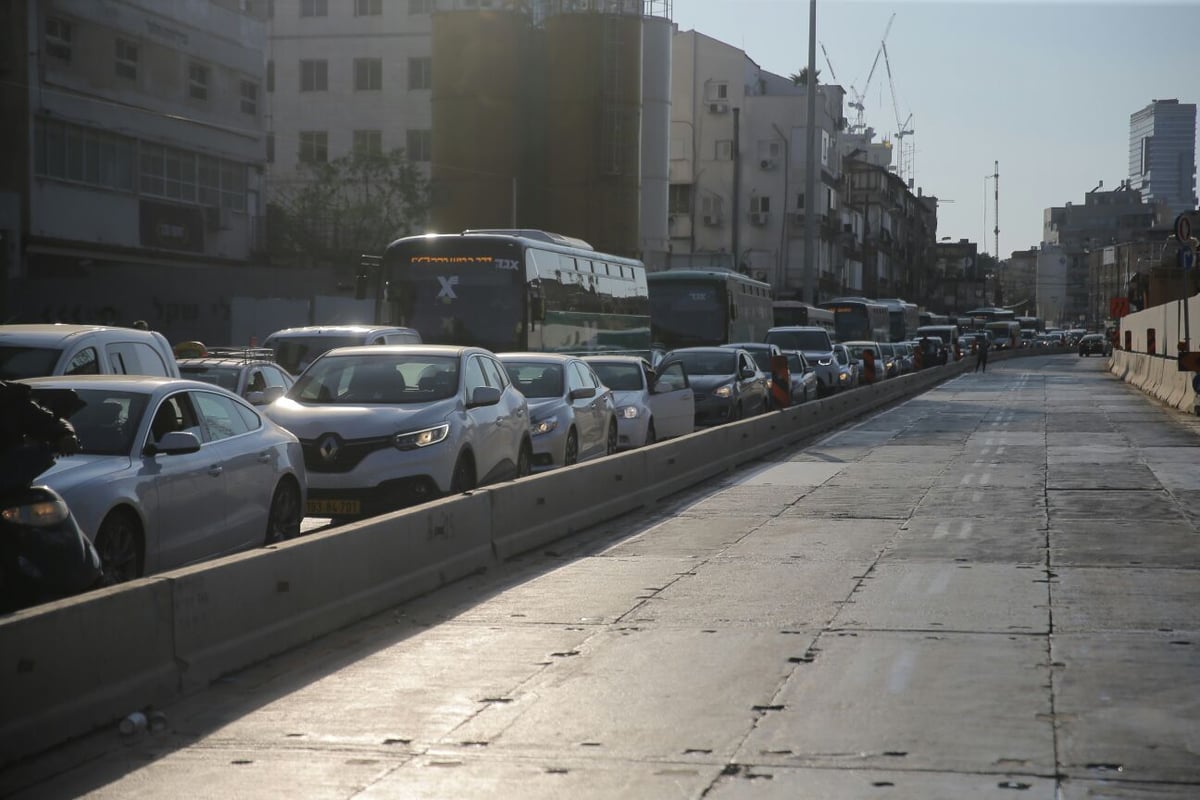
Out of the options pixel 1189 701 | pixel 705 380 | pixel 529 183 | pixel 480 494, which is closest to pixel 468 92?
pixel 529 183

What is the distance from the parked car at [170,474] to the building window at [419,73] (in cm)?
7688

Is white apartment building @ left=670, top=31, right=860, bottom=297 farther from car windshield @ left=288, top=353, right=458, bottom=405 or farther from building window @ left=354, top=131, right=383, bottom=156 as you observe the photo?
car windshield @ left=288, top=353, right=458, bottom=405

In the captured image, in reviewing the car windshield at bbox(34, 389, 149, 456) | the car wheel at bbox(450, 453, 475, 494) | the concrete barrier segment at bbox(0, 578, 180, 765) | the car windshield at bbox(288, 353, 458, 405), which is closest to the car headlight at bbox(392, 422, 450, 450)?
the car wheel at bbox(450, 453, 475, 494)

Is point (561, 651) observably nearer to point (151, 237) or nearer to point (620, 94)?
point (151, 237)

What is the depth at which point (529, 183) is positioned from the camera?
3110 inches

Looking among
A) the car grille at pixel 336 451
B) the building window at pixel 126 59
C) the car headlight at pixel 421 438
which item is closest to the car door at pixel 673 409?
the car headlight at pixel 421 438

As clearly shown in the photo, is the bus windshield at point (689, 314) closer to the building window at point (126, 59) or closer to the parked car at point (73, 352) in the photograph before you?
the building window at point (126, 59)

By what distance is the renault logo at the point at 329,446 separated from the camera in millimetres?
14375

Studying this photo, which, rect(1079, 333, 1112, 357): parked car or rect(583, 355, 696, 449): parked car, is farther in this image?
rect(1079, 333, 1112, 357): parked car

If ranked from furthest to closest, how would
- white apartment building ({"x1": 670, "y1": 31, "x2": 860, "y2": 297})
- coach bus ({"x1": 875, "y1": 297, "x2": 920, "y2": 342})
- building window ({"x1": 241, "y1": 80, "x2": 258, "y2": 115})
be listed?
1. white apartment building ({"x1": 670, "y1": 31, "x2": 860, "y2": 297})
2. coach bus ({"x1": 875, "y1": 297, "x2": 920, "y2": 342})
3. building window ({"x1": 241, "y1": 80, "x2": 258, "y2": 115})

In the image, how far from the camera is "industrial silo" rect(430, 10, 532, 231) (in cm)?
7706

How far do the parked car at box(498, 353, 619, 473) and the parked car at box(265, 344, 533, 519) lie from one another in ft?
6.83

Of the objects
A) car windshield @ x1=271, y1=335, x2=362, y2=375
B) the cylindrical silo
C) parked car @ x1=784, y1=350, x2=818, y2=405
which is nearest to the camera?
car windshield @ x1=271, y1=335, x2=362, y2=375

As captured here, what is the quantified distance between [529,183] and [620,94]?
608cm
